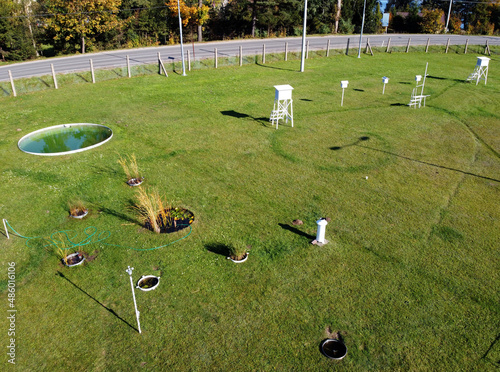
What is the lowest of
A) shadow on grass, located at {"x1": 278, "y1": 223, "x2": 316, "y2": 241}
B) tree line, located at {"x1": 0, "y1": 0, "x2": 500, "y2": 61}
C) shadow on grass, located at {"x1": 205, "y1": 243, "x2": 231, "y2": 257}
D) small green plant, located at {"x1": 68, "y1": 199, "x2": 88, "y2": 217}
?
shadow on grass, located at {"x1": 205, "y1": 243, "x2": 231, "y2": 257}

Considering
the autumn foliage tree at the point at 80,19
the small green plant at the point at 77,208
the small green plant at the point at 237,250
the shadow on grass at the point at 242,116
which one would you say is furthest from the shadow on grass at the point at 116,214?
the autumn foliage tree at the point at 80,19

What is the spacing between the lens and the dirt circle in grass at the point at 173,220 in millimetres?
10555

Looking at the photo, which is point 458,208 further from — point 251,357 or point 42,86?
point 42,86

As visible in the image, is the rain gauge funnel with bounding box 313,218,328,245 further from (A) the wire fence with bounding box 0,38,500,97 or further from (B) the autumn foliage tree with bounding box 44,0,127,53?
(B) the autumn foliage tree with bounding box 44,0,127,53

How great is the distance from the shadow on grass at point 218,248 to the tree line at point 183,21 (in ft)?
114

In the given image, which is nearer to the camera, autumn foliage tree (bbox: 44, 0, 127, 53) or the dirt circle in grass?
the dirt circle in grass

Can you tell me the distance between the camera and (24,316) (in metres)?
7.75

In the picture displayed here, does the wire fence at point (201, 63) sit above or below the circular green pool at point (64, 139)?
above

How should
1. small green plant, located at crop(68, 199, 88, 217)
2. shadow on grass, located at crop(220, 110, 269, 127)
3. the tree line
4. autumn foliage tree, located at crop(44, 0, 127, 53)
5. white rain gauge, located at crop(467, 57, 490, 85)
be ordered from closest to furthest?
small green plant, located at crop(68, 199, 88, 217) → shadow on grass, located at crop(220, 110, 269, 127) → white rain gauge, located at crop(467, 57, 490, 85) → autumn foliage tree, located at crop(44, 0, 127, 53) → the tree line

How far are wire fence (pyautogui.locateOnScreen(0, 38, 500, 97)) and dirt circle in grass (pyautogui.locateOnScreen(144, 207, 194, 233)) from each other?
17.5m

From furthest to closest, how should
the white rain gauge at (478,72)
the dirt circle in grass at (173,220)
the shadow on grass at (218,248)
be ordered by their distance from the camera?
the white rain gauge at (478,72) → the dirt circle in grass at (173,220) → the shadow on grass at (218,248)

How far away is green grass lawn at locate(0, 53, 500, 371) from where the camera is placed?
711 cm

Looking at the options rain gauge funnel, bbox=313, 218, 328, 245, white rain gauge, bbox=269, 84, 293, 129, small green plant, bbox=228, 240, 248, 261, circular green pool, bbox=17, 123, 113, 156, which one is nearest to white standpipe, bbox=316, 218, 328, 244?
rain gauge funnel, bbox=313, 218, 328, 245

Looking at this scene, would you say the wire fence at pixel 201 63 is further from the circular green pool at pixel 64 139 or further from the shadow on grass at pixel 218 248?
the shadow on grass at pixel 218 248
